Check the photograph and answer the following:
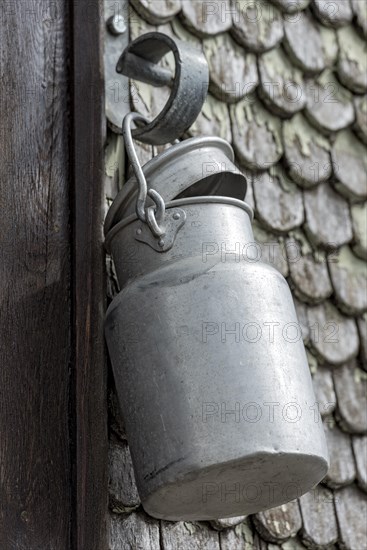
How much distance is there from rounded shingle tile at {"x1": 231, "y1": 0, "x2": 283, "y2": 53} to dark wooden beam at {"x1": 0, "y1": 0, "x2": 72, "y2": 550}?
1.35ft

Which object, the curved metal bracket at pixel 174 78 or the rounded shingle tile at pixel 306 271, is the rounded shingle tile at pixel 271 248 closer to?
the rounded shingle tile at pixel 306 271

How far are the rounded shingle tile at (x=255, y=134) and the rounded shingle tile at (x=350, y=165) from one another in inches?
5.8

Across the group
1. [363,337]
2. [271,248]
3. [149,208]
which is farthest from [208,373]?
[363,337]

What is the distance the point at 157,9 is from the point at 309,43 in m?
0.39

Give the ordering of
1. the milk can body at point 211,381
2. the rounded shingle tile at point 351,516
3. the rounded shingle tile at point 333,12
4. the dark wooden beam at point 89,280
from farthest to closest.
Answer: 1. the rounded shingle tile at point 333,12
2. the rounded shingle tile at point 351,516
3. the dark wooden beam at point 89,280
4. the milk can body at point 211,381

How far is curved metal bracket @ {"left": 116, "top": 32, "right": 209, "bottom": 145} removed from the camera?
153cm

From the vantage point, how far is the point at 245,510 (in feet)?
4.56

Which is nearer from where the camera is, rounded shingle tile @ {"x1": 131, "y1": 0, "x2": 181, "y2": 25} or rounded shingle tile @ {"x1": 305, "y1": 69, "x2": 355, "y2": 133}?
rounded shingle tile @ {"x1": 131, "y1": 0, "x2": 181, "y2": 25}

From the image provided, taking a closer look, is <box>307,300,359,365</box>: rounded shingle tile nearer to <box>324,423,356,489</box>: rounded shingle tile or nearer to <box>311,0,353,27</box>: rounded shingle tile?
<box>324,423,356,489</box>: rounded shingle tile

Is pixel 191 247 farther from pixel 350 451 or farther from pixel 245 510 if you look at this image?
pixel 350 451

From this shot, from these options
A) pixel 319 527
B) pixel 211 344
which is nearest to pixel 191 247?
pixel 211 344

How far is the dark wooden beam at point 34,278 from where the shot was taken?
135 cm

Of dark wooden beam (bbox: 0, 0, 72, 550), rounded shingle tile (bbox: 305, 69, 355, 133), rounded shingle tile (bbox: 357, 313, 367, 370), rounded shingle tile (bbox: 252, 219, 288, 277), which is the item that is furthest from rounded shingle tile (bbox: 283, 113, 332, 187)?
dark wooden beam (bbox: 0, 0, 72, 550)

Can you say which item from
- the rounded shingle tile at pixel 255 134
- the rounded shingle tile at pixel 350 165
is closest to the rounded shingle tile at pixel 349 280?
the rounded shingle tile at pixel 350 165
